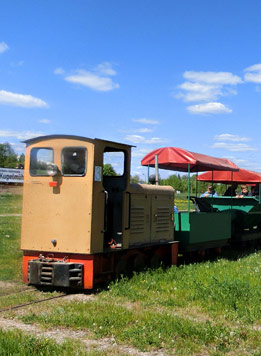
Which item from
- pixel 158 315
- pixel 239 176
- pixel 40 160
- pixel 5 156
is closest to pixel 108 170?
pixel 40 160

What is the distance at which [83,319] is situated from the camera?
634cm

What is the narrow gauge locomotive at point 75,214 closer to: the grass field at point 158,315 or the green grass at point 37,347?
the grass field at point 158,315

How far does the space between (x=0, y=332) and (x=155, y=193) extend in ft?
17.2

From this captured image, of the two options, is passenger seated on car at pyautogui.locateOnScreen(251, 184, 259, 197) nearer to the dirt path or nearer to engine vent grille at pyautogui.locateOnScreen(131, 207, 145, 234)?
engine vent grille at pyautogui.locateOnScreen(131, 207, 145, 234)

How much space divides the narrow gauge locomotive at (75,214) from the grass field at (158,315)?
477 mm

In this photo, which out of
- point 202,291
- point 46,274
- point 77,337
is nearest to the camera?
point 77,337

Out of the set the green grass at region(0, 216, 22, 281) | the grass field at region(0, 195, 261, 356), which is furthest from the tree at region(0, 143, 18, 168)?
the grass field at region(0, 195, 261, 356)

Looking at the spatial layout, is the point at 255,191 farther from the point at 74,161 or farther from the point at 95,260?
the point at 74,161

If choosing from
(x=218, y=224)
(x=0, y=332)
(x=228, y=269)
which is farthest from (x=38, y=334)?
(x=218, y=224)

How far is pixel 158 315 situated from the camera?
6582 millimetres

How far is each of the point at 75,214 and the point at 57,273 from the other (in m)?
1.11

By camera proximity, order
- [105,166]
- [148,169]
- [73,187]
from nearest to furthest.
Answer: [73,187] < [105,166] < [148,169]

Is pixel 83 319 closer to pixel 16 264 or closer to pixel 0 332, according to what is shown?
pixel 0 332

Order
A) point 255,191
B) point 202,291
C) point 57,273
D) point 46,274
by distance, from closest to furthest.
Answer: point 202,291, point 57,273, point 46,274, point 255,191
